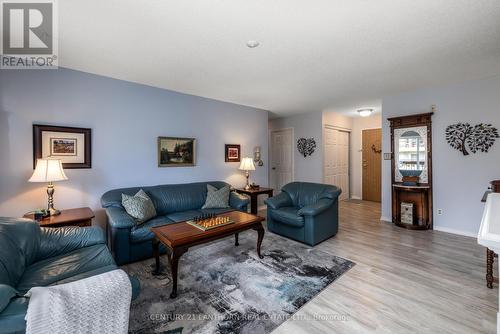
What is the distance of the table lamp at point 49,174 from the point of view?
96.3 inches

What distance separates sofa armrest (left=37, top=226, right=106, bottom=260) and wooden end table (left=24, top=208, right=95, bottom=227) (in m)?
0.28

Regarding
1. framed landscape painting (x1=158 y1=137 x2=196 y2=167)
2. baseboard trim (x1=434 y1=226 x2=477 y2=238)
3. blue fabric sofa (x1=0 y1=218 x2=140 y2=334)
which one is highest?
framed landscape painting (x1=158 y1=137 x2=196 y2=167)

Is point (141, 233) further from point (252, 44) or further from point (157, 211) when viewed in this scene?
point (252, 44)

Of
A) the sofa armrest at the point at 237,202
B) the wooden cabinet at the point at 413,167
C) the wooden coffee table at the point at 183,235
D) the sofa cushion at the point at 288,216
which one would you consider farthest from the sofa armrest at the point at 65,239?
the wooden cabinet at the point at 413,167

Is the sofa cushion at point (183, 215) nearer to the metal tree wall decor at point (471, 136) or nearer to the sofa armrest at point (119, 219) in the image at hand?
the sofa armrest at point (119, 219)

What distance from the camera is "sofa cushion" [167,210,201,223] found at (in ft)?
10.3

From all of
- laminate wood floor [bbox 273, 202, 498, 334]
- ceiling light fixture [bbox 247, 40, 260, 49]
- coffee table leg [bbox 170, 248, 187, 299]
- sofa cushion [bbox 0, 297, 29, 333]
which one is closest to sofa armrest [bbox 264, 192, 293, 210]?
laminate wood floor [bbox 273, 202, 498, 334]

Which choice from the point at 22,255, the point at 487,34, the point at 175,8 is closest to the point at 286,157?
the point at 487,34

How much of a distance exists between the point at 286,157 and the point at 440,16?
4.72 m

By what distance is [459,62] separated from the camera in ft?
9.23

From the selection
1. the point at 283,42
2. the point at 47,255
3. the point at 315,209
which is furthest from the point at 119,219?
the point at 283,42

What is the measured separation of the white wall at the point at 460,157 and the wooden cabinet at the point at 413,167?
0.36 ft

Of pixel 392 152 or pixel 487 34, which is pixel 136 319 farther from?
pixel 392 152

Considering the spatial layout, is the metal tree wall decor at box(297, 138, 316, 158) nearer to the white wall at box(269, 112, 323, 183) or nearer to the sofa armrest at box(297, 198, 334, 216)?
the white wall at box(269, 112, 323, 183)
